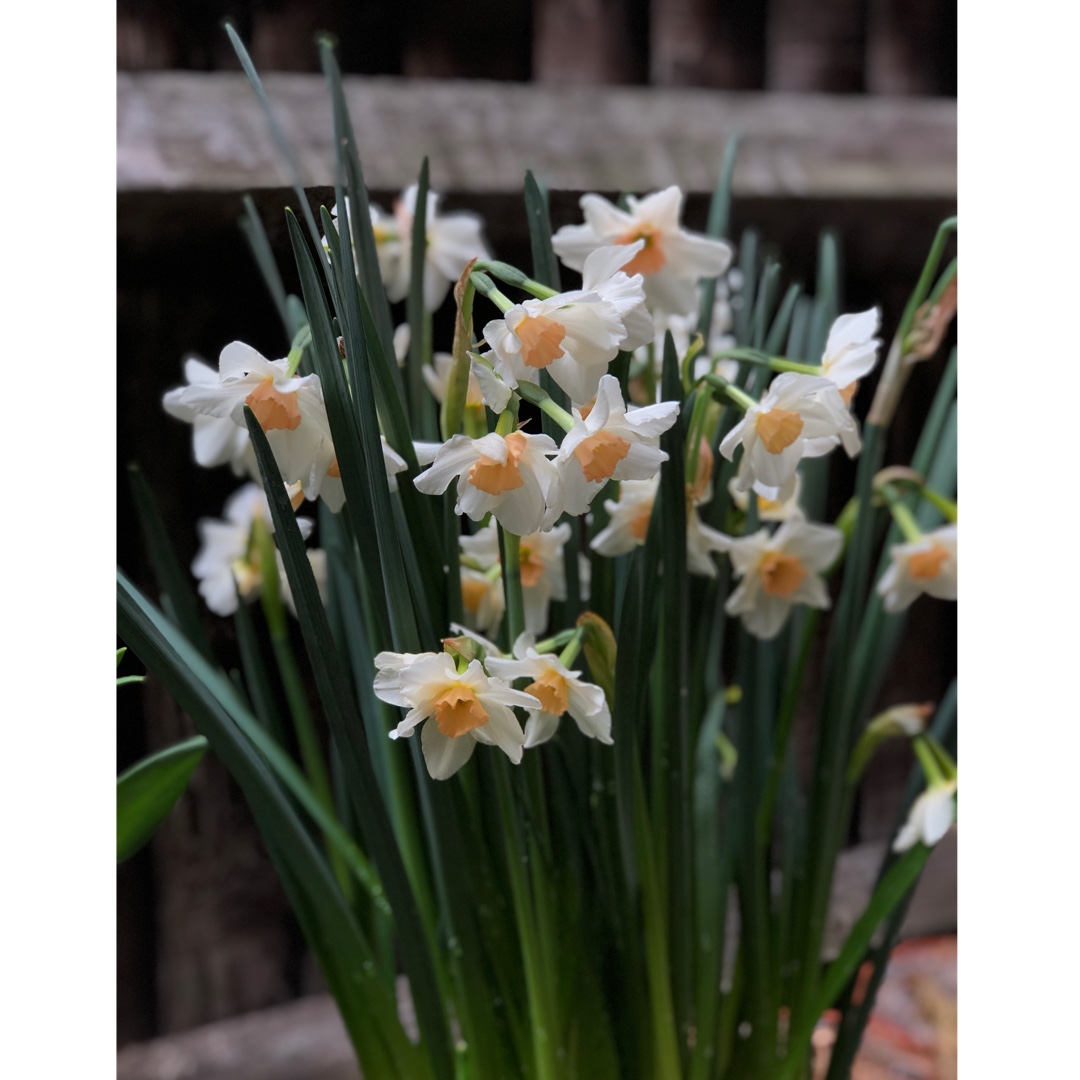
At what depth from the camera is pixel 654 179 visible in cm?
59

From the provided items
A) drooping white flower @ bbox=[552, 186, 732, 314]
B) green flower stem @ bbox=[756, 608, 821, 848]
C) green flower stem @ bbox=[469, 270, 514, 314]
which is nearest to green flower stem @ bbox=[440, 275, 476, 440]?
green flower stem @ bbox=[469, 270, 514, 314]

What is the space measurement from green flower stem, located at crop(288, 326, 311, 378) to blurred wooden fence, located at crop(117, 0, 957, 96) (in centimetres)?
34

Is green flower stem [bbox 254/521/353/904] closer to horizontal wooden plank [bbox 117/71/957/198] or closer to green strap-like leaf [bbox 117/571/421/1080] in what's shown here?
green strap-like leaf [bbox 117/571/421/1080]

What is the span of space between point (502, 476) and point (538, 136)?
0.44 m

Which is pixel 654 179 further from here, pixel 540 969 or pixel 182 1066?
pixel 182 1066

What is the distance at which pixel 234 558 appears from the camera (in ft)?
1.74

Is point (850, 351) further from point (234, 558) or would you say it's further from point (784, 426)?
point (234, 558)

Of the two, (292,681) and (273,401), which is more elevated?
(273,401)

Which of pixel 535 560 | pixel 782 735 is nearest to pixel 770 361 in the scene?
pixel 535 560
